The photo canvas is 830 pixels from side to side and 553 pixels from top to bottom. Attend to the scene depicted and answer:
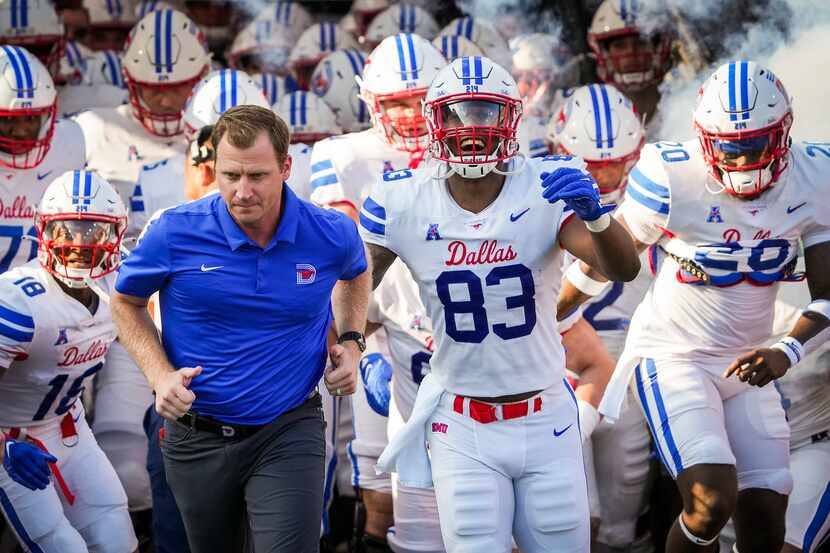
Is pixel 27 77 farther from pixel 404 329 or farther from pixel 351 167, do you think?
pixel 404 329

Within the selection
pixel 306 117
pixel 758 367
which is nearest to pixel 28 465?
pixel 758 367

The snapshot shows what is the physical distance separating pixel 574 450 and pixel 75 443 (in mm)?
2010

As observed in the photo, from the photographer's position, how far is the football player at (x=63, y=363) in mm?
4957

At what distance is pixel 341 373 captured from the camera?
13.3ft

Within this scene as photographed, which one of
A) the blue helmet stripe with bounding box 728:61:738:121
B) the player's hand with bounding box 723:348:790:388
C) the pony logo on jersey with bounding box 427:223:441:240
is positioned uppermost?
the blue helmet stripe with bounding box 728:61:738:121

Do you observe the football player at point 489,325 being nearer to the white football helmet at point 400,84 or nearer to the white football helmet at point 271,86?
the white football helmet at point 400,84

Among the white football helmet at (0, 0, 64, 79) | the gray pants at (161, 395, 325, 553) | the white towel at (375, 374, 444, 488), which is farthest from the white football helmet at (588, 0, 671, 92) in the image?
the gray pants at (161, 395, 325, 553)

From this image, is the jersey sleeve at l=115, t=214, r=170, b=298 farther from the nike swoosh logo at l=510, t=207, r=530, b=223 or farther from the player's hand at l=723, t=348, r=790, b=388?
the player's hand at l=723, t=348, r=790, b=388

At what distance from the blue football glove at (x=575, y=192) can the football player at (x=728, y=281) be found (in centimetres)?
92

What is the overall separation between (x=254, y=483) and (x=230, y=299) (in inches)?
21.3

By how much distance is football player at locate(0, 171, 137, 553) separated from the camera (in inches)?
195

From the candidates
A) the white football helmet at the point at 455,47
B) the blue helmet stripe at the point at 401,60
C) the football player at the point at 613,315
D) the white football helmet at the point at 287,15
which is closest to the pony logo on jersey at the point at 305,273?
the football player at the point at 613,315

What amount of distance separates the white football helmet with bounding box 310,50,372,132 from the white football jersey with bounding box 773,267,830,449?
3068 millimetres

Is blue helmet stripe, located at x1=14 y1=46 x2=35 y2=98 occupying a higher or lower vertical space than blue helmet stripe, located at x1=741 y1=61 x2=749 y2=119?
higher
